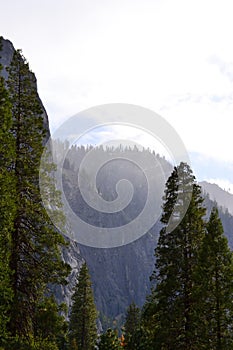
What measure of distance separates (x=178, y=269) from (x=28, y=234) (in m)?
8.67

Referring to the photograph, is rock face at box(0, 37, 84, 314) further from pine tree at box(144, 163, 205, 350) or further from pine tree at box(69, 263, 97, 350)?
pine tree at box(144, 163, 205, 350)

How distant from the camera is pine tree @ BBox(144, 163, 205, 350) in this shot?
21.0 metres

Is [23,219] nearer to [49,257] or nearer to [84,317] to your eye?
[49,257]

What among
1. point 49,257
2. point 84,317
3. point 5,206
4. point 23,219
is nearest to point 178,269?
point 49,257

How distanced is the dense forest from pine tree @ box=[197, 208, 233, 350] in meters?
0.05

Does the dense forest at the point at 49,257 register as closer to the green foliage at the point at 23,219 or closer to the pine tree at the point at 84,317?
the green foliage at the point at 23,219

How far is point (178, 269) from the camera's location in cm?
2200

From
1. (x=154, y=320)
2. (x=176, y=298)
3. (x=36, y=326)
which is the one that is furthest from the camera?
(x=154, y=320)

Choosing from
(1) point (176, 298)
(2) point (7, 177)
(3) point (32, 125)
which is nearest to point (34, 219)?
(2) point (7, 177)

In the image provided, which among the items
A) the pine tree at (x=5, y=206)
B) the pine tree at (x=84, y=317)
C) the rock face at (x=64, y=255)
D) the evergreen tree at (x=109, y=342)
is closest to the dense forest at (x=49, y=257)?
the pine tree at (x=5, y=206)

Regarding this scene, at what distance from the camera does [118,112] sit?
24.2m

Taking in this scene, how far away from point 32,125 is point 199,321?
1243cm

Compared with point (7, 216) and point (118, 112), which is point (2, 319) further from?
point (118, 112)

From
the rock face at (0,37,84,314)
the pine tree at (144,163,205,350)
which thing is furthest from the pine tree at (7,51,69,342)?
the rock face at (0,37,84,314)
